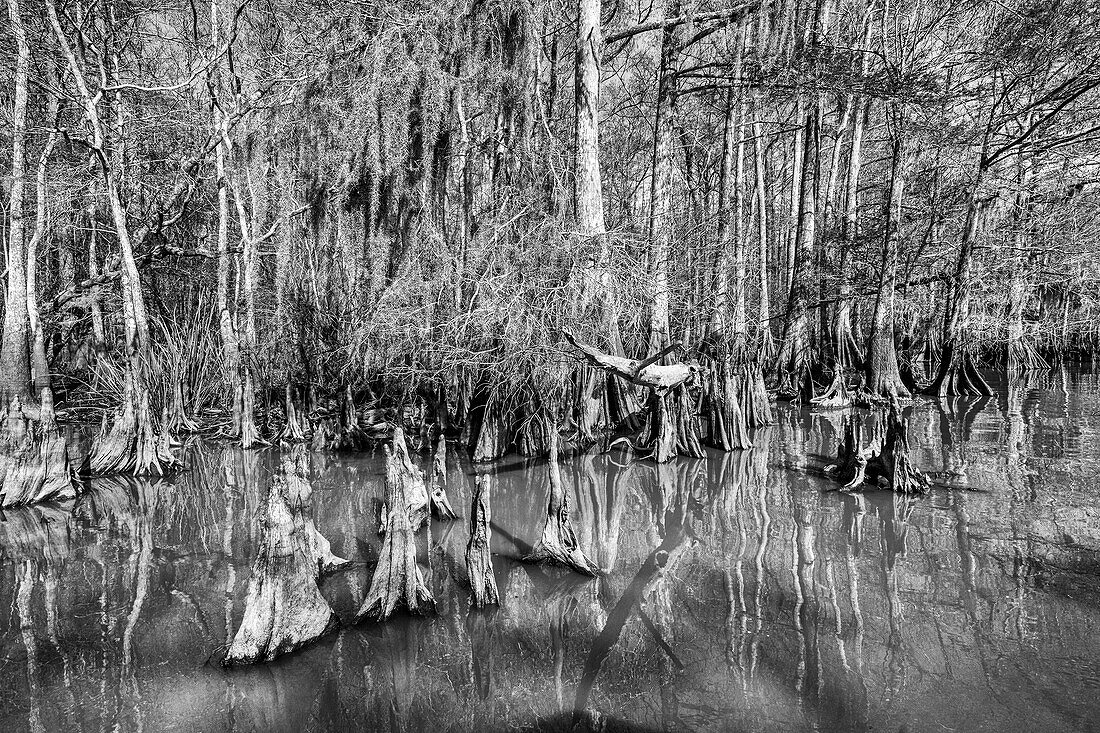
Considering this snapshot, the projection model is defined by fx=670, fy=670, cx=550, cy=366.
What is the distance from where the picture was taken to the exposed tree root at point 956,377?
1241 cm

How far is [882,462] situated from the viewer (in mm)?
6199

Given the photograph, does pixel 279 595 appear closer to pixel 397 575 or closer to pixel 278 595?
pixel 278 595

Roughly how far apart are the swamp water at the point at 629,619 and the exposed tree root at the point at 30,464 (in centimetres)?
30

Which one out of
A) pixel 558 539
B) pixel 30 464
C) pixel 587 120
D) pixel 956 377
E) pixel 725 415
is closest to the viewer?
pixel 558 539

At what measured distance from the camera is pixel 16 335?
6.64 m

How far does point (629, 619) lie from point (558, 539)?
912mm

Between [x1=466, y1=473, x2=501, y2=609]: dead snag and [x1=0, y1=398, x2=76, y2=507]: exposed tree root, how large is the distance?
5.02 meters

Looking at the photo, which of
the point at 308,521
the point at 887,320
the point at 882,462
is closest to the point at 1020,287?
the point at 887,320

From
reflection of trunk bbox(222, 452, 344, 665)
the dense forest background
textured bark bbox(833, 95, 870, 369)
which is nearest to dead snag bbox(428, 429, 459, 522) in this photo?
the dense forest background

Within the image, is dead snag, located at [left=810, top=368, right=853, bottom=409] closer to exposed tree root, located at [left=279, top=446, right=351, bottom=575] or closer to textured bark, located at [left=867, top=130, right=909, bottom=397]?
textured bark, located at [left=867, top=130, right=909, bottom=397]

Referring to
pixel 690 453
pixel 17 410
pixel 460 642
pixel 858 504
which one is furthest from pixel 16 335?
pixel 858 504

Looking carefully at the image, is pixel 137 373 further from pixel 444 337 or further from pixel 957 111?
pixel 957 111

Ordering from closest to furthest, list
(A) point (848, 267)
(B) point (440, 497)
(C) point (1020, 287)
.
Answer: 1. (B) point (440, 497)
2. (A) point (848, 267)
3. (C) point (1020, 287)

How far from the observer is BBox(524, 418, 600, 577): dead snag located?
4.47m
